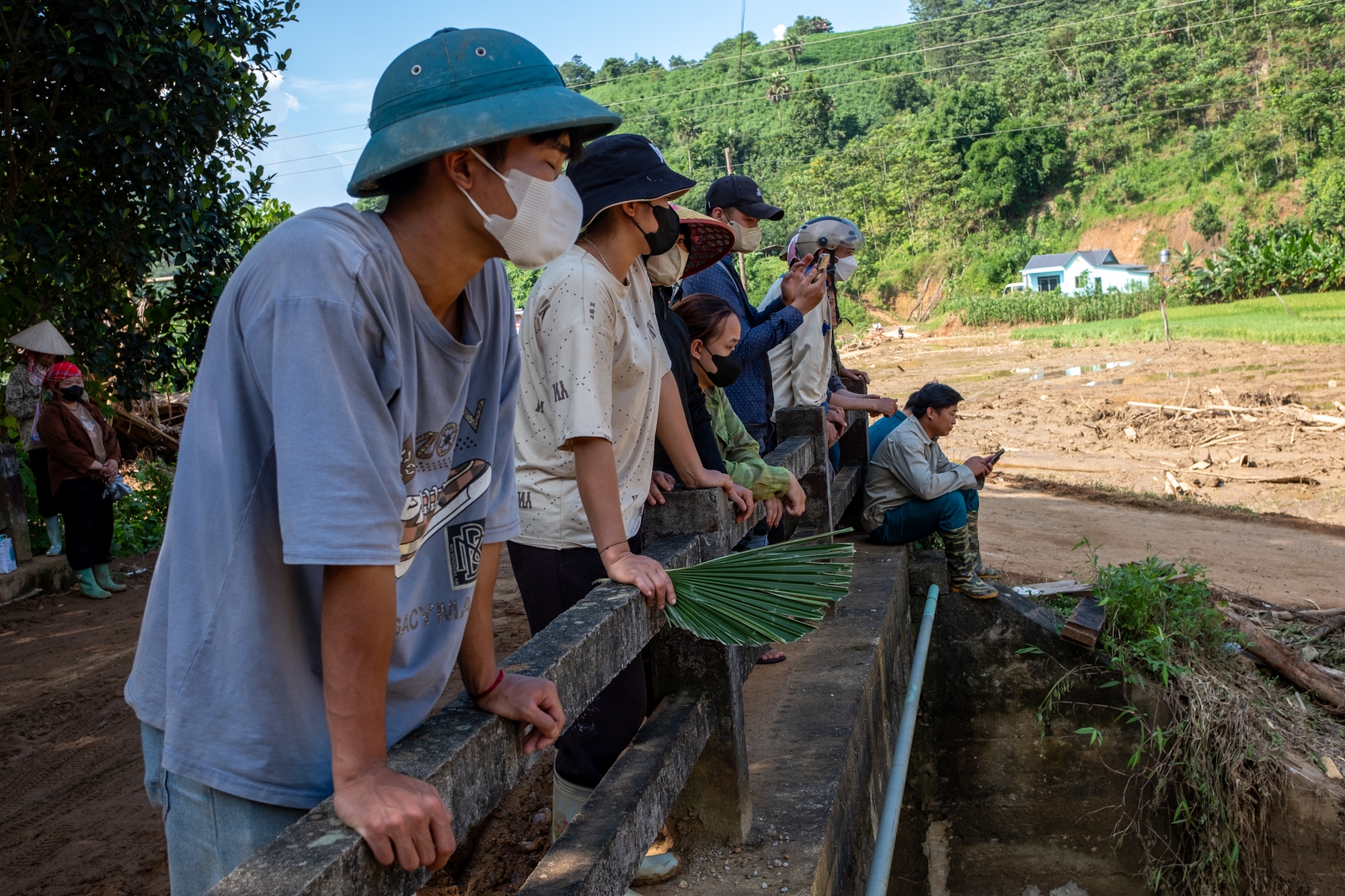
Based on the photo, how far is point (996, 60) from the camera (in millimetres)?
78938

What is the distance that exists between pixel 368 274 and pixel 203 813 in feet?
2.30

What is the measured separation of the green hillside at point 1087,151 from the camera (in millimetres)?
46875

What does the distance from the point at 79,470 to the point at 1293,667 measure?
7.97 metres

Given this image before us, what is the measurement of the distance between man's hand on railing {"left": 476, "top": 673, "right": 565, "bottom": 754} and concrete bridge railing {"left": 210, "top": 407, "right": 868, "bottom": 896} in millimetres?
19

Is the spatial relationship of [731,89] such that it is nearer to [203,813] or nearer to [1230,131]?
[1230,131]

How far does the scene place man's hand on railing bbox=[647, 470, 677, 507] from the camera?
2545mm

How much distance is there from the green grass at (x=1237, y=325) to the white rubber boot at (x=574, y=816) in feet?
77.4

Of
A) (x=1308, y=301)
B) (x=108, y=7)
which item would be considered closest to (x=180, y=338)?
(x=108, y=7)

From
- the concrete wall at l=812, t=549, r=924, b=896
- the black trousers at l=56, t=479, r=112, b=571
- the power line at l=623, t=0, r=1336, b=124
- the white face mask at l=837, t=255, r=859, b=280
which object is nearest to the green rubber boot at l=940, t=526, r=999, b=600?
the concrete wall at l=812, t=549, r=924, b=896

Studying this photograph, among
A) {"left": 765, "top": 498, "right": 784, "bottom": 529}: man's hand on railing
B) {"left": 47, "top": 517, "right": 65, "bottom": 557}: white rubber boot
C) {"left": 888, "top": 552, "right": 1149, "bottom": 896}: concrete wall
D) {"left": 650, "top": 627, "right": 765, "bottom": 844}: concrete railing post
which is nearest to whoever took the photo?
{"left": 650, "top": 627, "right": 765, "bottom": 844}: concrete railing post

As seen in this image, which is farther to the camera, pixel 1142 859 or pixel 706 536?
pixel 1142 859

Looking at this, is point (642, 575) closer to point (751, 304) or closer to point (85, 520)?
point (751, 304)

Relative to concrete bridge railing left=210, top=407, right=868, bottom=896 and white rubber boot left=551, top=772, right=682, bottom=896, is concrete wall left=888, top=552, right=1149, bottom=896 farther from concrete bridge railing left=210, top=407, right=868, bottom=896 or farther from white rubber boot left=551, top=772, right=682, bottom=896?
white rubber boot left=551, top=772, right=682, bottom=896

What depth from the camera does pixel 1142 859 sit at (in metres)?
5.14
